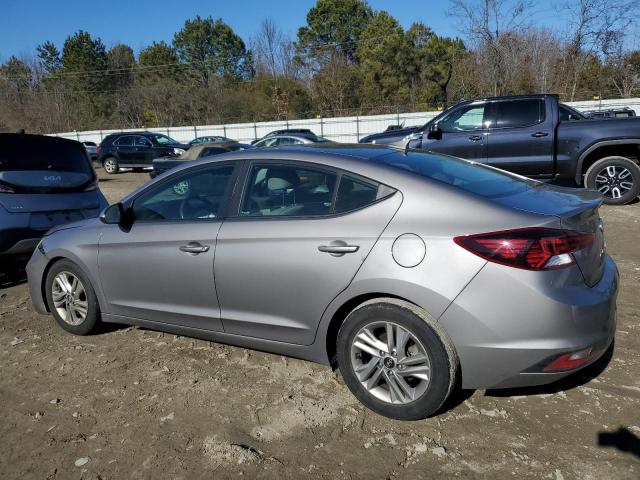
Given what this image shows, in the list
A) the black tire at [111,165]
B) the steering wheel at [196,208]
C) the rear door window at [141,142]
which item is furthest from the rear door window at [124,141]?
the steering wheel at [196,208]

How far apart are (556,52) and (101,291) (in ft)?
129

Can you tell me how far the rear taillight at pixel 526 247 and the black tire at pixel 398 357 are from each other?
45 cm

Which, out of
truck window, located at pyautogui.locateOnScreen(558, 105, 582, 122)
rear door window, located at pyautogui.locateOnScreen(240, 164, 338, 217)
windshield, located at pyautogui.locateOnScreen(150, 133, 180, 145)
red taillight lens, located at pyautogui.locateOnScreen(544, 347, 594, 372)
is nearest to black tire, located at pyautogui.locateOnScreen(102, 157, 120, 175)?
windshield, located at pyautogui.locateOnScreen(150, 133, 180, 145)

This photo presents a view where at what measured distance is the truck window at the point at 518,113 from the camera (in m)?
8.93

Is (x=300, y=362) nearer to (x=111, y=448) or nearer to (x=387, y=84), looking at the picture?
(x=111, y=448)

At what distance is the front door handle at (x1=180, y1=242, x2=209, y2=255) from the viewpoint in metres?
3.47

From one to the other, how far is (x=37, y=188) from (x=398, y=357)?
4785 mm

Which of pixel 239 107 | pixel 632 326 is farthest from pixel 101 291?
pixel 239 107

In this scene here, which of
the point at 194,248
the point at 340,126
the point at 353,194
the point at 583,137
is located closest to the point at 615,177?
the point at 583,137

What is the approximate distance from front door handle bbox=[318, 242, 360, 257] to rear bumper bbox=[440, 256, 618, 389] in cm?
62

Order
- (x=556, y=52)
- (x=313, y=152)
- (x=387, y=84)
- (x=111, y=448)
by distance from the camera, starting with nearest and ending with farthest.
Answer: (x=111, y=448) → (x=313, y=152) → (x=556, y=52) → (x=387, y=84)

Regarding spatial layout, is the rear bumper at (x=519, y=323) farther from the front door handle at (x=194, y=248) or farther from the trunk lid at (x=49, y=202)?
the trunk lid at (x=49, y=202)

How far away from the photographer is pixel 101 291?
4.11 meters

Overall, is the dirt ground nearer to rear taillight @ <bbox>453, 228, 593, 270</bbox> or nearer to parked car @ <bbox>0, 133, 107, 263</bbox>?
rear taillight @ <bbox>453, 228, 593, 270</bbox>
